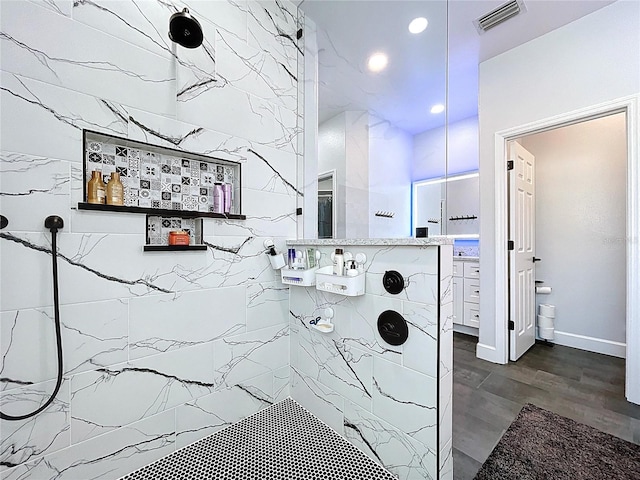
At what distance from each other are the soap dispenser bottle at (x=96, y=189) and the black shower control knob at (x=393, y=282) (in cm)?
135

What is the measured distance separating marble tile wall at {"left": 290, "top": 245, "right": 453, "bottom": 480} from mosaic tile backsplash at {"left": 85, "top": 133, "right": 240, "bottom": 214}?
0.78 metres

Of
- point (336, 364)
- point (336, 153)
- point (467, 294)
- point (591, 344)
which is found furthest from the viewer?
point (467, 294)

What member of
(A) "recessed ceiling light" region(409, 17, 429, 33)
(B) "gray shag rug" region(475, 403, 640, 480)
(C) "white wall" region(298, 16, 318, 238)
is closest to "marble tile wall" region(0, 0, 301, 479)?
(C) "white wall" region(298, 16, 318, 238)

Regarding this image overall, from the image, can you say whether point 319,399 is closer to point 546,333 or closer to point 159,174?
point 159,174

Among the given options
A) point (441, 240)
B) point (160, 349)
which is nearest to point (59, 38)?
point (160, 349)

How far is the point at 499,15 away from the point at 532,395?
295 centimetres

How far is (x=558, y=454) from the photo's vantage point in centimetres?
143

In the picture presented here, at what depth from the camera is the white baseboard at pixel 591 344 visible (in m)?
2.63

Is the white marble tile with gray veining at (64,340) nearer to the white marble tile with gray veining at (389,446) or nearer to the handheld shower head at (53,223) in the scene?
the handheld shower head at (53,223)

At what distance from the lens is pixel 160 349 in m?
1.35

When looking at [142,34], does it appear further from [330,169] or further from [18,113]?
[330,169]

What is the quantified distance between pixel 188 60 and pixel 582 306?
415 cm

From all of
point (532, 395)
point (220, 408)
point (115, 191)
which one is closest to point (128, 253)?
point (115, 191)

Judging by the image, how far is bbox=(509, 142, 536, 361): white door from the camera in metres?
2.58
